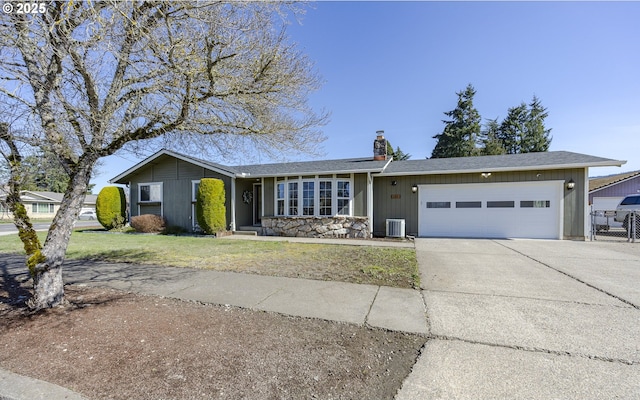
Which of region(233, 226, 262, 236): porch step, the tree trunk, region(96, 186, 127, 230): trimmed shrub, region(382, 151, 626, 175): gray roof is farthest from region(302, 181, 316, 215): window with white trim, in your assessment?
region(96, 186, 127, 230): trimmed shrub

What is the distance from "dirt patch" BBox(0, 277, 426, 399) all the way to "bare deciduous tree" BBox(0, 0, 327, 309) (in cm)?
104

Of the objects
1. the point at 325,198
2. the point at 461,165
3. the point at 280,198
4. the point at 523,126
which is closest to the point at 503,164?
the point at 461,165

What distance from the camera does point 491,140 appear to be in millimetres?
34062

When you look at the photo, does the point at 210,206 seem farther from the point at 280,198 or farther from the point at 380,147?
the point at 380,147

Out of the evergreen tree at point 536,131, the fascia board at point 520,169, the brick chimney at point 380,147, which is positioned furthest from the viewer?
the evergreen tree at point 536,131

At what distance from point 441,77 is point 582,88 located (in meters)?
4.54

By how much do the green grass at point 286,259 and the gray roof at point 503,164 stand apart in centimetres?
486

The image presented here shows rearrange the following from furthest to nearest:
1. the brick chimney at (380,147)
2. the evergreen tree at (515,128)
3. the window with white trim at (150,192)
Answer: the evergreen tree at (515,128) < the window with white trim at (150,192) < the brick chimney at (380,147)

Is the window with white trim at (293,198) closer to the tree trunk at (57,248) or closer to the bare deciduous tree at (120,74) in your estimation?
the bare deciduous tree at (120,74)

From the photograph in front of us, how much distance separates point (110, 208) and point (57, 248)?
13007 millimetres

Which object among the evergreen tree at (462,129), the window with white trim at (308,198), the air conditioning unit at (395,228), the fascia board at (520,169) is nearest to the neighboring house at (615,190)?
the fascia board at (520,169)

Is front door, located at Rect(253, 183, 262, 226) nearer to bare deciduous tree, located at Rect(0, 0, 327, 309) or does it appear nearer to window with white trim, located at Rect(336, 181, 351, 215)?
window with white trim, located at Rect(336, 181, 351, 215)

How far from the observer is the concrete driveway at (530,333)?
210 cm

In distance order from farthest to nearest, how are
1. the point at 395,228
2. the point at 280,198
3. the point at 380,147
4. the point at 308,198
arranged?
the point at 380,147 < the point at 280,198 < the point at 308,198 < the point at 395,228
